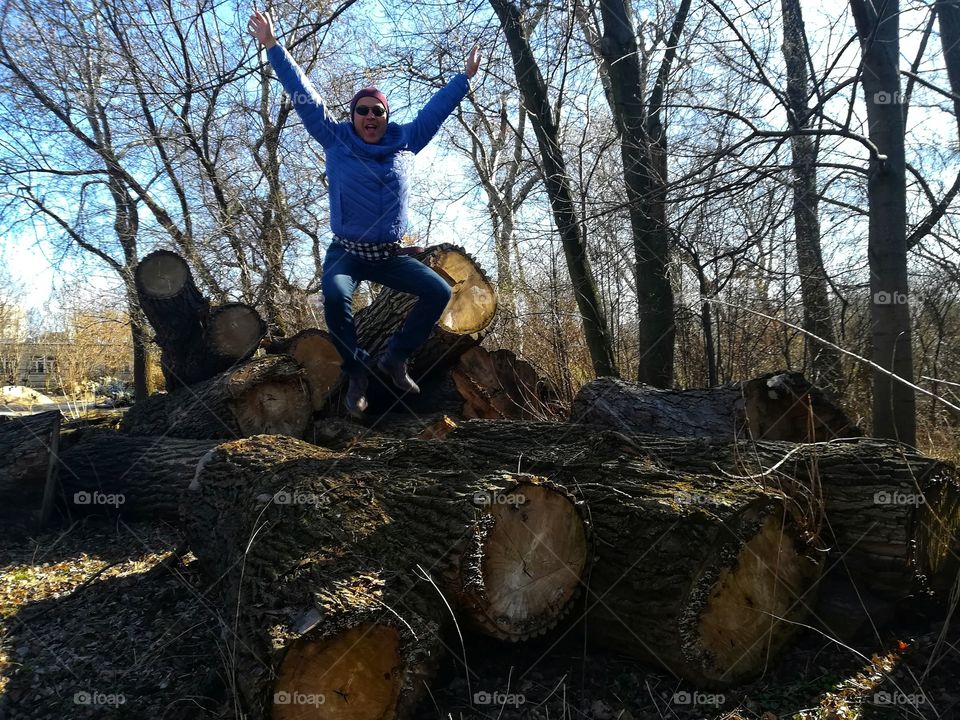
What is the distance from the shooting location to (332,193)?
4.25 metres

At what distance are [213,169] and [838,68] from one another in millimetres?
8380

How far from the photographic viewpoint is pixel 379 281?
447cm

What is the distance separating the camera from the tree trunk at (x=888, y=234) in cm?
410

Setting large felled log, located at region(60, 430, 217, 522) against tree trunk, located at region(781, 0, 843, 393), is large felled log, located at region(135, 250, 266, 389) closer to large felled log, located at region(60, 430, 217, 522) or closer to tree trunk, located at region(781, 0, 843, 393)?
large felled log, located at region(60, 430, 217, 522)

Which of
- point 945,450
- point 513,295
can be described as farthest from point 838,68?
point 513,295

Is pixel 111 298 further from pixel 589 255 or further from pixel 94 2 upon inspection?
pixel 589 255

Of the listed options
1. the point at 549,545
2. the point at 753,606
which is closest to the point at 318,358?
the point at 549,545

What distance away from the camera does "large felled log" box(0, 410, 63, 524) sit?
4.84 metres

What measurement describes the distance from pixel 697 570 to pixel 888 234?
2.86m

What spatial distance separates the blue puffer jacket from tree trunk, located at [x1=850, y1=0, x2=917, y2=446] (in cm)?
265

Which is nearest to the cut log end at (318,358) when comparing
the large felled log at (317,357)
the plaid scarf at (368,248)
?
the large felled log at (317,357)

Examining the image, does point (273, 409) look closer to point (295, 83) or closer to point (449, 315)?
point (449, 315)

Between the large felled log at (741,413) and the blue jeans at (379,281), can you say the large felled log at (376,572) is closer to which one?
the blue jeans at (379,281)

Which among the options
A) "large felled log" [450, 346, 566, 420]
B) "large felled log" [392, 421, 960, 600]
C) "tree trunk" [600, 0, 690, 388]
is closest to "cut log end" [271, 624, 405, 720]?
"large felled log" [392, 421, 960, 600]
